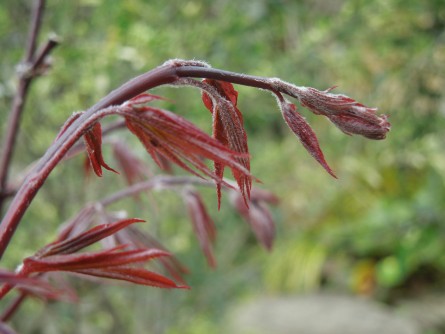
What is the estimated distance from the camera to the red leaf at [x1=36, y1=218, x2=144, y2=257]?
1.65ft

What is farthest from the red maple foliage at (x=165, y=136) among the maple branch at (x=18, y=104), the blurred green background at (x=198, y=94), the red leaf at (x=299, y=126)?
the blurred green background at (x=198, y=94)

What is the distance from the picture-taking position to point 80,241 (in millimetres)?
512

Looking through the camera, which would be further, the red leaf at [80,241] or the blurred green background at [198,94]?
the blurred green background at [198,94]

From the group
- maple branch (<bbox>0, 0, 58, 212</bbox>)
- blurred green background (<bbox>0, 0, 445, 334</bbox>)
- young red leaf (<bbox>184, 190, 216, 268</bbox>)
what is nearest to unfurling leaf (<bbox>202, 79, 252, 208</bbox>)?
maple branch (<bbox>0, 0, 58, 212</bbox>)

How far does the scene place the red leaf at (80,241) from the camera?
502mm

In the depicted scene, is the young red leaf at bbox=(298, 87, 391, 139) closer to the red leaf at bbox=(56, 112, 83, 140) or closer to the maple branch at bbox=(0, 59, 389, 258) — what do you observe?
the maple branch at bbox=(0, 59, 389, 258)

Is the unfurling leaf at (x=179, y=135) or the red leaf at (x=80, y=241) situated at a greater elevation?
the unfurling leaf at (x=179, y=135)

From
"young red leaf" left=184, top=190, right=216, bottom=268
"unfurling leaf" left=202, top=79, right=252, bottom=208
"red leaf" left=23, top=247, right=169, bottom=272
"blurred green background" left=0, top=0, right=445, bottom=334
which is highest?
"blurred green background" left=0, top=0, right=445, bottom=334

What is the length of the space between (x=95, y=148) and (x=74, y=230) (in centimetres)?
35

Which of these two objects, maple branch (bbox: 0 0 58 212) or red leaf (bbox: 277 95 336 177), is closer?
red leaf (bbox: 277 95 336 177)

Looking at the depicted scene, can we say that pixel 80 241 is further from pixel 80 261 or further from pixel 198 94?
pixel 198 94

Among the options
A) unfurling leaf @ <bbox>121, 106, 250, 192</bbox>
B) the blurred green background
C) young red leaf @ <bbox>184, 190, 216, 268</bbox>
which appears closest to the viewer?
unfurling leaf @ <bbox>121, 106, 250, 192</bbox>

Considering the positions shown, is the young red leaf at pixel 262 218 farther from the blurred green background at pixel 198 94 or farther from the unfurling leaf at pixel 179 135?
the unfurling leaf at pixel 179 135

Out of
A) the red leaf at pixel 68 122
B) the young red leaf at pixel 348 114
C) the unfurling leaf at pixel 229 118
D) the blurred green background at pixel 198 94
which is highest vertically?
the blurred green background at pixel 198 94
